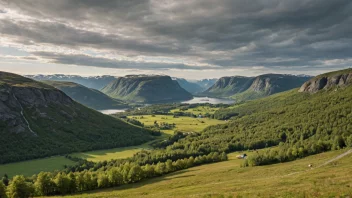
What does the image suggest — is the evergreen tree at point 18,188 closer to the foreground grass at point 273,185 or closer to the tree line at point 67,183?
the tree line at point 67,183

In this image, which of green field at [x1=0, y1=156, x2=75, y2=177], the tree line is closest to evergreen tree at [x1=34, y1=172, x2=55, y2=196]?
the tree line

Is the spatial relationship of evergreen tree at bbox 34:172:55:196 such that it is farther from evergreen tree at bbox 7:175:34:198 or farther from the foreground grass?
the foreground grass

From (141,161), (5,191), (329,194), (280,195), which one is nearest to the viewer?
(329,194)

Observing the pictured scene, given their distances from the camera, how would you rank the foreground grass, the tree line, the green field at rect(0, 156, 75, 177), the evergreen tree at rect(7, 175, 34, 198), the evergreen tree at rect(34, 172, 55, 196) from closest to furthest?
the foreground grass → the evergreen tree at rect(7, 175, 34, 198) → the tree line → the evergreen tree at rect(34, 172, 55, 196) → the green field at rect(0, 156, 75, 177)

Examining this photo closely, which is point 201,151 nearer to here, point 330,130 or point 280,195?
point 330,130

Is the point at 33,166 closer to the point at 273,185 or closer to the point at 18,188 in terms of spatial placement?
the point at 18,188

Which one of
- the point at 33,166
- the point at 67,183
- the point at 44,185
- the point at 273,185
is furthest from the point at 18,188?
the point at 33,166

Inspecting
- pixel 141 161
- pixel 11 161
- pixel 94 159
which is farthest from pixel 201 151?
pixel 11 161

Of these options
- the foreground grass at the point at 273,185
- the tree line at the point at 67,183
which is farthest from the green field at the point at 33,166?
the foreground grass at the point at 273,185
